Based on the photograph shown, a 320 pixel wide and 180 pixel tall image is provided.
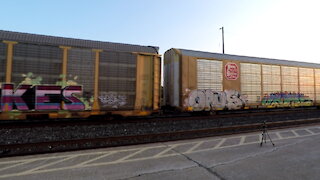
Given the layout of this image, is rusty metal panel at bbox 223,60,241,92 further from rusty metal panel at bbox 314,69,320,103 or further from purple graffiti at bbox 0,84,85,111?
purple graffiti at bbox 0,84,85,111

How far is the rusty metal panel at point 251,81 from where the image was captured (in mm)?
12406

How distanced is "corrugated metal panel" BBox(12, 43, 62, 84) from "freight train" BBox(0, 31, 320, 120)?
34 millimetres

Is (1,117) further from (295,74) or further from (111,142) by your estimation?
(295,74)

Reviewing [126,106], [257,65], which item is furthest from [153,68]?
[257,65]

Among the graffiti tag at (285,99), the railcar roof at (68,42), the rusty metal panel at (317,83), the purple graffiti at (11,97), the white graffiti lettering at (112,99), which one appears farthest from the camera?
the rusty metal panel at (317,83)

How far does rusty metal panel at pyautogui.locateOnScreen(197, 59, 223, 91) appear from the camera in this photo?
11125mm

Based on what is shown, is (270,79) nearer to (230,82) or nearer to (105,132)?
(230,82)

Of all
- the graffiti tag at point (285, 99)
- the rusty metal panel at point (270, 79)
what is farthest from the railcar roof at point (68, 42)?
the graffiti tag at point (285, 99)

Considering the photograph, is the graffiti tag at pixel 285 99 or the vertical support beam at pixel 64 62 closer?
the vertical support beam at pixel 64 62

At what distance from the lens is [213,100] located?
37.1ft

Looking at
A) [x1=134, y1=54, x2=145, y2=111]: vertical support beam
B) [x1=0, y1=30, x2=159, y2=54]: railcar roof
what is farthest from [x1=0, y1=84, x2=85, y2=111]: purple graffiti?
[x1=134, y1=54, x2=145, y2=111]: vertical support beam

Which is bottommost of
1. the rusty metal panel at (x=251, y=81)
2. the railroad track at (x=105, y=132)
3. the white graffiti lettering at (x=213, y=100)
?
the railroad track at (x=105, y=132)

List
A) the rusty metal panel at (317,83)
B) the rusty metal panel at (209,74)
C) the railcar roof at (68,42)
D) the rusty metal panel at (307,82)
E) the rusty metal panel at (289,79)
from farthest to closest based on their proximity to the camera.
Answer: the rusty metal panel at (317,83) < the rusty metal panel at (307,82) < the rusty metal panel at (289,79) < the rusty metal panel at (209,74) < the railcar roof at (68,42)

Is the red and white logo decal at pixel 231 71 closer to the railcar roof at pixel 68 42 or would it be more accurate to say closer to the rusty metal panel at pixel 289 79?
the rusty metal panel at pixel 289 79
